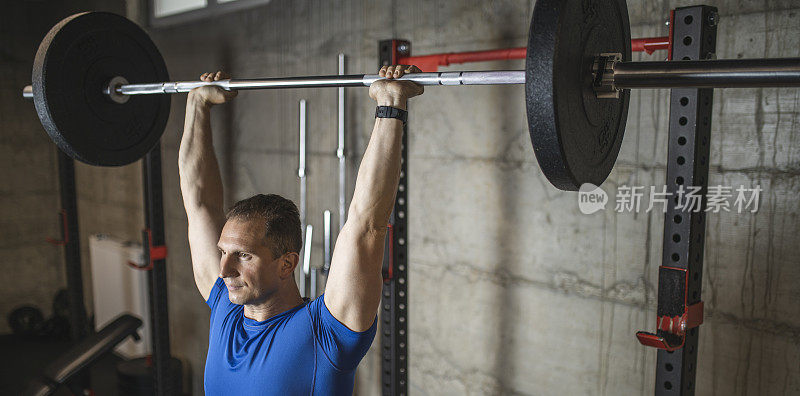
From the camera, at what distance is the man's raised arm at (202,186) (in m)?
2.19

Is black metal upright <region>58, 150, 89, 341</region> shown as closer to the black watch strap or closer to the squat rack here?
the black watch strap

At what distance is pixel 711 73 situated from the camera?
3.87 ft

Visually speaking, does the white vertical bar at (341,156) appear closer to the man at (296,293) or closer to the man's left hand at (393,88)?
the man at (296,293)

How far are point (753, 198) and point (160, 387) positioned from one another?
333 cm

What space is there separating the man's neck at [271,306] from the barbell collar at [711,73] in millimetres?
1131

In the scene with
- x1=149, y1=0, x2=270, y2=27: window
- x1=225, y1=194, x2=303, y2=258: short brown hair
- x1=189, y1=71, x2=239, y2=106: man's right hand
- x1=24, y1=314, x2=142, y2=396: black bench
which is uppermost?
x1=149, y1=0, x2=270, y2=27: window

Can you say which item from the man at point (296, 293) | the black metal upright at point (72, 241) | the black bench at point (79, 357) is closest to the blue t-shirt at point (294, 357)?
the man at point (296, 293)

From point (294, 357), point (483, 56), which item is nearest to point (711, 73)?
point (483, 56)

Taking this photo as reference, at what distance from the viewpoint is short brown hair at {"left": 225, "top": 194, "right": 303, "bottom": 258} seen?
6.19ft

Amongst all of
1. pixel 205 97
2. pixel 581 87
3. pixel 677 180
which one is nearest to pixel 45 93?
pixel 205 97

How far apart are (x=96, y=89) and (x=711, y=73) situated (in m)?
2.11

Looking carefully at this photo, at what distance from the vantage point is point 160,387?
3.79 m

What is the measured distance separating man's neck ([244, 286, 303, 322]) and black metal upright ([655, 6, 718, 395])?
1.08 m

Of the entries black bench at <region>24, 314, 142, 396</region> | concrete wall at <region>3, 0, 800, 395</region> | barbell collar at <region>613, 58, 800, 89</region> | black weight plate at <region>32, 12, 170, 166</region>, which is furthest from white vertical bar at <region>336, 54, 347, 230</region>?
barbell collar at <region>613, 58, 800, 89</region>
